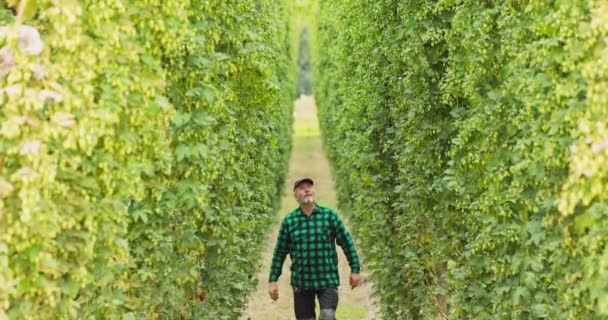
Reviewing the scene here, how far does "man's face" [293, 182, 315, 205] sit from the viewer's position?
8727mm

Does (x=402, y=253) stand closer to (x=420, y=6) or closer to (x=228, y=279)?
(x=228, y=279)

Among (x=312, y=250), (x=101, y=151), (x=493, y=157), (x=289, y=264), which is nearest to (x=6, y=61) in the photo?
(x=101, y=151)

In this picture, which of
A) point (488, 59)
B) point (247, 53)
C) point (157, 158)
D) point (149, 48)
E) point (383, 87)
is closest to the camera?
point (149, 48)

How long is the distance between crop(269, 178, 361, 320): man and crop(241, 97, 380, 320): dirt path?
3226 mm

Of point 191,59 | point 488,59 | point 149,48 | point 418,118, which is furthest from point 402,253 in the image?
point 149,48

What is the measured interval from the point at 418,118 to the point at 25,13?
4.88 meters

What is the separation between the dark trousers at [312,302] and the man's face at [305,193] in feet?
2.89

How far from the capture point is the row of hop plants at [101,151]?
4.29 meters

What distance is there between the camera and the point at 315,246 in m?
8.84

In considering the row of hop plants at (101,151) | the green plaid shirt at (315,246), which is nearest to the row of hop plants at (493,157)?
the green plaid shirt at (315,246)

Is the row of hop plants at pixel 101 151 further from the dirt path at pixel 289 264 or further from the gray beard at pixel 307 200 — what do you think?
the dirt path at pixel 289 264

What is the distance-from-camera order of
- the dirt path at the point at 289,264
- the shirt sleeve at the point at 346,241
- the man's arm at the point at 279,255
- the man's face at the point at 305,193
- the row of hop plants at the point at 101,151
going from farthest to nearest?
the dirt path at the point at 289,264 → the man's arm at the point at 279,255 → the shirt sleeve at the point at 346,241 → the man's face at the point at 305,193 → the row of hop plants at the point at 101,151

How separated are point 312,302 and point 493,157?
3.32 meters

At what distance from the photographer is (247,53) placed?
7.88 m
